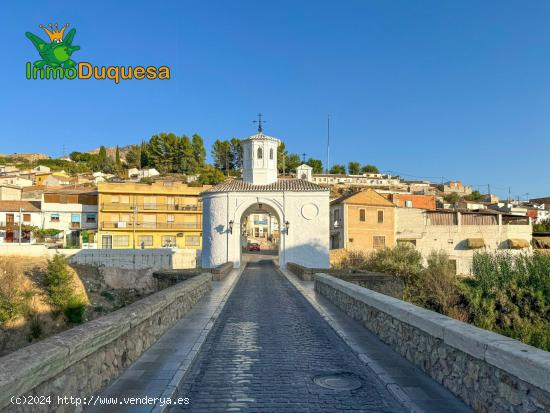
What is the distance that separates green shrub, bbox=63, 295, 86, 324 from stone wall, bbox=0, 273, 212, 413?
2581cm

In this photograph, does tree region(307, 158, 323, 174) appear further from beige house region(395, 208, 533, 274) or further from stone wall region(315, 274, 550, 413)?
stone wall region(315, 274, 550, 413)

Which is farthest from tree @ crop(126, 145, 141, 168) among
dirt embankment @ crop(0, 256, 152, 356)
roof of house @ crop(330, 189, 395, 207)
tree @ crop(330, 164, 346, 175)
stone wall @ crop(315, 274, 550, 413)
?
stone wall @ crop(315, 274, 550, 413)

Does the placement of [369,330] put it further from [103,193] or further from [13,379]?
[103,193]

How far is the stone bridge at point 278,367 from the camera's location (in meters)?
4.28

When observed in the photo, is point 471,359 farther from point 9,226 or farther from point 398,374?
point 9,226

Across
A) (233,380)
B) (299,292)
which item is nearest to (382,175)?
(299,292)

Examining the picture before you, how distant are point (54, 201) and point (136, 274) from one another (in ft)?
73.4

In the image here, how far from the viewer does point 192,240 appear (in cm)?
5606

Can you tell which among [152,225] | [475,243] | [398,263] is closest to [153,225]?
[152,225]

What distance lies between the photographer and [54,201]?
55188mm

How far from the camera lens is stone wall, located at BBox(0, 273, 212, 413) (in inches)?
152

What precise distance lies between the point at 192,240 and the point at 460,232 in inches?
1187

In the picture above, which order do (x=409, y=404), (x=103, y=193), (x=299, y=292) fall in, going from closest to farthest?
(x=409, y=404) → (x=299, y=292) → (x=103, y=193)

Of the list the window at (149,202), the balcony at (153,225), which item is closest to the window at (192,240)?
the balcony at (153,225)
